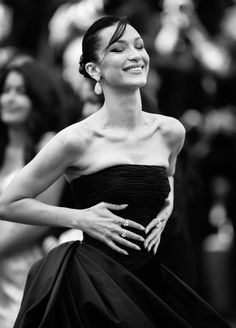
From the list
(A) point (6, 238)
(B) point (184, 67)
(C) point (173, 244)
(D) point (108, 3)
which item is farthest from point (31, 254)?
(D) point (108, 3)

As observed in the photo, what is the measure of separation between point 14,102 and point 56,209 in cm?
198

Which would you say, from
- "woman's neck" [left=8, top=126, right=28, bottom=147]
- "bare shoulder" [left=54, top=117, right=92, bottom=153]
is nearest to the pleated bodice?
"bare shoulder" [left=54, top=117, right=92, bottom=153]

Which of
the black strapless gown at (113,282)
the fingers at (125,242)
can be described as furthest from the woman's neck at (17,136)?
the fingers at (125,242)

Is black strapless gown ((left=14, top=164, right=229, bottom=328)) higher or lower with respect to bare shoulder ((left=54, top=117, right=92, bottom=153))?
lower

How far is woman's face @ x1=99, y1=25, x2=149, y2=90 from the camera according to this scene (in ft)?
13.4

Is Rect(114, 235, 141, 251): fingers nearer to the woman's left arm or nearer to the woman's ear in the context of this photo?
the woman's left arm

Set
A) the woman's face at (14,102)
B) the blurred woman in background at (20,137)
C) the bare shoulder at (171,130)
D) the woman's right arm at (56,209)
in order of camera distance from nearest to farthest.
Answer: the woman's right arm at (56,209) < the bare shoulder at (171,130) < the blurred woman in background at (20,137) < the woman's face at (14,102)

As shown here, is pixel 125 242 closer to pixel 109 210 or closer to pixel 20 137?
pixel 109 210

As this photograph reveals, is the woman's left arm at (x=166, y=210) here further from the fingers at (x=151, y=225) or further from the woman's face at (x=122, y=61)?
the woman's face at (x=122, y=61)

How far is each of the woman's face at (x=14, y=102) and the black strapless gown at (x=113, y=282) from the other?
1.88m

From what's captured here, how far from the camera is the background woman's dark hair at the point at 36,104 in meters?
6.01

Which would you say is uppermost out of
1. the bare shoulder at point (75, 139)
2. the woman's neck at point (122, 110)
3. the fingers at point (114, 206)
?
the woman's neck at point (122, 110)

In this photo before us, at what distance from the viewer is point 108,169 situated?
405 cm

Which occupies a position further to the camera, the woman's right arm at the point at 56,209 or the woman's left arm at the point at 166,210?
the woman's left arm at the point at 166,210
